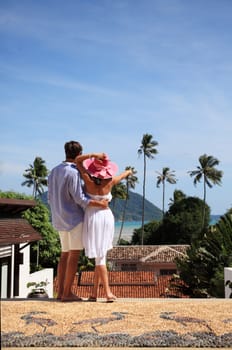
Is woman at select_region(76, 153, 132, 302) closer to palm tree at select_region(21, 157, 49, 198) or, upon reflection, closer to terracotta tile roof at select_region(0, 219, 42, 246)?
terracotta tile roof at select_region(0, 219, 42, 246)

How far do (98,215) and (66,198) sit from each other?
473mm

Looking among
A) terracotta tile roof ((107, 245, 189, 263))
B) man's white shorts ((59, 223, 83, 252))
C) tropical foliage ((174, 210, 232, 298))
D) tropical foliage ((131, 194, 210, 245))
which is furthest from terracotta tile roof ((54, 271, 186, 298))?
tropical foliage ((131, 194, 210, 245))

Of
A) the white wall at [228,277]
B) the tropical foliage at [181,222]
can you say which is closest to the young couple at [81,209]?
the white wall at [228,277]

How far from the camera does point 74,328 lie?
630 centimetres

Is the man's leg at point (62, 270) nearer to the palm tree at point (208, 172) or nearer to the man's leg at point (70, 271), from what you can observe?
the man's leg at point (70, 271)

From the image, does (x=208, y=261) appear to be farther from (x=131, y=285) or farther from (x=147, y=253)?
(x=147, y=253)

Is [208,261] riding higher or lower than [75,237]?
lower

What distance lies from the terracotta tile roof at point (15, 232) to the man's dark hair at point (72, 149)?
918cm

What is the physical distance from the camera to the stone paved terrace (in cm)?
606

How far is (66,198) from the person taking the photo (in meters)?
7.21

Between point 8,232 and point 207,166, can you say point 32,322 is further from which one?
point 207,166

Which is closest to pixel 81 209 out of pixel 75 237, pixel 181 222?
pixel 75 237

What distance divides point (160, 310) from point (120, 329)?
0.83 metres

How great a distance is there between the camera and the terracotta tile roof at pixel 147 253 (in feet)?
172
